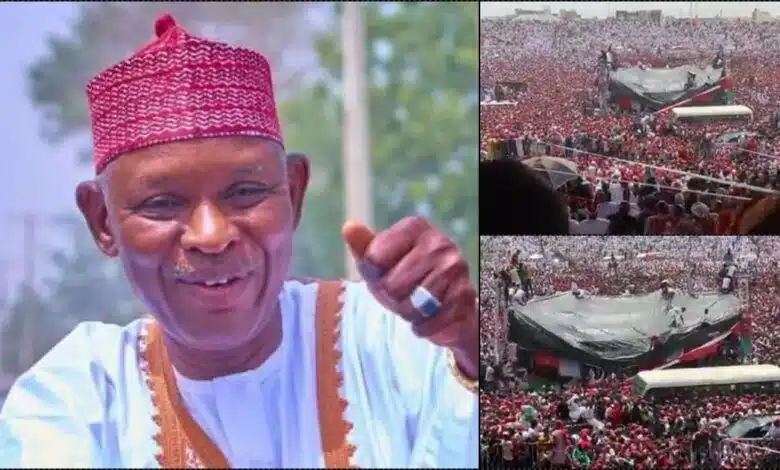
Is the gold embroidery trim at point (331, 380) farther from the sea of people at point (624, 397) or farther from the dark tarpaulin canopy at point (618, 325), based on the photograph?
the dark tarpaulin canopy at point (618, 325)

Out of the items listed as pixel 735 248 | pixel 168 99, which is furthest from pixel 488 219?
pixel 168 99

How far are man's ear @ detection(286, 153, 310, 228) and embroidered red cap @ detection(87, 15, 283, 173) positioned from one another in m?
0.13

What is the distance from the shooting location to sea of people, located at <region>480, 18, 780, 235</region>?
3625 millimetres

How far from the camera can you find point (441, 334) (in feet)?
10.9

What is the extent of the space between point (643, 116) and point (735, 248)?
1.91 feet

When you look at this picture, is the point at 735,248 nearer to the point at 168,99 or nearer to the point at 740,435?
the point at 740,435

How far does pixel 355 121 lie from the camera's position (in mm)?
3326

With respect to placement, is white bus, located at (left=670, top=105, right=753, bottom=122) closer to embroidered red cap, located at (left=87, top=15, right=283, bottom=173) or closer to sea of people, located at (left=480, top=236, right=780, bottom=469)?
sea of people, located at (left=480, top=236, right=780, bottom=469)

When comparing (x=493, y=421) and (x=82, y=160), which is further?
(x=493, y=421)

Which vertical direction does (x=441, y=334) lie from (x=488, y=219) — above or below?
below

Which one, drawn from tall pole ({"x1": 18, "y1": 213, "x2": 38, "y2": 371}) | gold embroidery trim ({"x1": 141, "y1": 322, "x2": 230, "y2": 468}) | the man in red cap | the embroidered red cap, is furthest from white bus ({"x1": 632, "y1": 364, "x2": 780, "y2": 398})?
tall pole ({"x1": 18, "y1": 213, "x2": 38, "y2": 371})

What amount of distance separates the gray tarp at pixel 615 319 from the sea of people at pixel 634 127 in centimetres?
25

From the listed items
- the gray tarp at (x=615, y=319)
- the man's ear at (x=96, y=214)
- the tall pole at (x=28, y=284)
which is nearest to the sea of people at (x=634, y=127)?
the gray tarp at (x=615, y=319)

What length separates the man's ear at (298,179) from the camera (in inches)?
127
